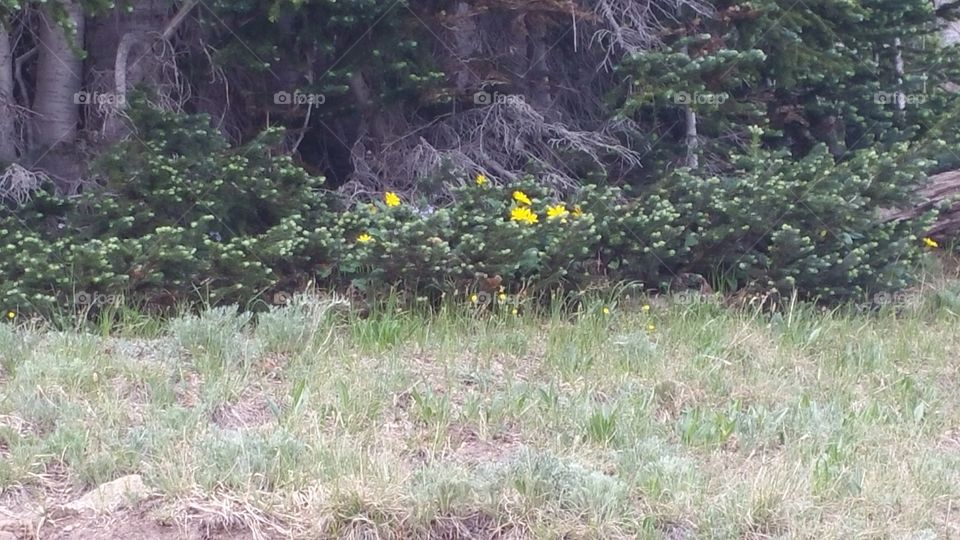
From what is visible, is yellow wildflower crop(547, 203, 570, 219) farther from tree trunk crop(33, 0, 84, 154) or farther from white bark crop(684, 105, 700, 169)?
tree trunk crop(33, 0, 84, 154)

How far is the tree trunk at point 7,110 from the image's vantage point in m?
7.80

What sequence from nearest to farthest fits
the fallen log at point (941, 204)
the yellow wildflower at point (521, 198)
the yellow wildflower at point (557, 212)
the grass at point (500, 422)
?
the grass at point (500, 422), the yellow wildflower at point (557, 212), the yellow wildflower at point (521, 198), the fallen log at point (941, 204)

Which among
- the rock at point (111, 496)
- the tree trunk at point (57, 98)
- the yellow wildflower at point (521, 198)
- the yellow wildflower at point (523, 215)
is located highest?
the tree trunk at point (57, 98)

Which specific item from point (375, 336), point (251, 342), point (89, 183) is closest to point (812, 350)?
point (375, 336)

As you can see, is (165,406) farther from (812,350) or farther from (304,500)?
(812,350)

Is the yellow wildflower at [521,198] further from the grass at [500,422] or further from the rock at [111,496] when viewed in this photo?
the rock at [111,496]

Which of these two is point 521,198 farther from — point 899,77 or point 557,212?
point 899,77

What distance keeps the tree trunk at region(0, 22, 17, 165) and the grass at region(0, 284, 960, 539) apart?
2161mm

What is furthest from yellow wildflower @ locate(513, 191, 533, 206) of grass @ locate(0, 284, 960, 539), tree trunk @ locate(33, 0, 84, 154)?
tree trunk @ locate(33, 0, 84, 154)

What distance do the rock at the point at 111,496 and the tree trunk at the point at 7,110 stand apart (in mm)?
3924

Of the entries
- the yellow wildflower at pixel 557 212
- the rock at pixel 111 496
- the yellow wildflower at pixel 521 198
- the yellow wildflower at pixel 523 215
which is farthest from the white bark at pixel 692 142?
the rock at pixel 111 496

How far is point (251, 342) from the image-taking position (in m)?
6.04

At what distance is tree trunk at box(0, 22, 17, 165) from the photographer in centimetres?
780

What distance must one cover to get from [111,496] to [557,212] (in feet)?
11.9
